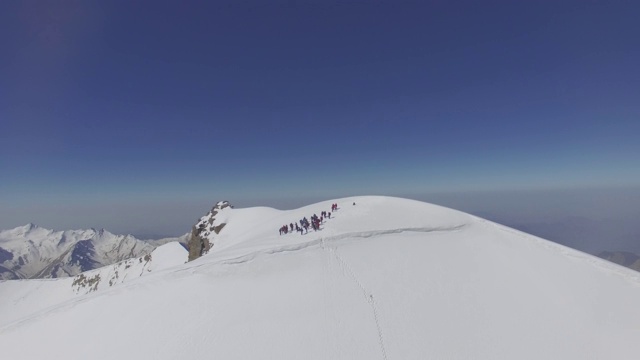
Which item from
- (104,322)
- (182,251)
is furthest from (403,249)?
(182,251)

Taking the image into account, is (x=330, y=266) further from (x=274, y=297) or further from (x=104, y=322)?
(x=104, y=322)

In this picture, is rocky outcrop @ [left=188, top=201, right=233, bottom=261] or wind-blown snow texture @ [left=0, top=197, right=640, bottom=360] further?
rocky outcrop @ [left=188, top=201, right=233, bottom=261]

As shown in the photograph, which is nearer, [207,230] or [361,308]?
[361,308]

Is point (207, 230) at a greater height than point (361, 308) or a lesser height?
greater

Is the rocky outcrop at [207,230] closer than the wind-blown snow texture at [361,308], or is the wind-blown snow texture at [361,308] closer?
the wind-blown snow texture at [361,308]
